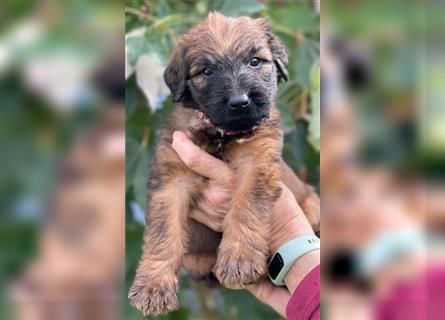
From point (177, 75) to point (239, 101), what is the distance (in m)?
0.31

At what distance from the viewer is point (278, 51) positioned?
1803 millimetres

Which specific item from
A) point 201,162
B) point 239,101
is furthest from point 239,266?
point 239,101

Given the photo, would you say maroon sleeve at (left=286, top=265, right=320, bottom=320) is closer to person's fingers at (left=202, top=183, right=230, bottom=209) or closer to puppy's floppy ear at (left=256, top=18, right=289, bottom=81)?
person's fingers at (left=202, top=183, right=230, bottom=209)

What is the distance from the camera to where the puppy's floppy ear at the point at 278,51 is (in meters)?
1.79

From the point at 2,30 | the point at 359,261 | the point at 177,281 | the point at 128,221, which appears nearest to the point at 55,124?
the point at 2,30

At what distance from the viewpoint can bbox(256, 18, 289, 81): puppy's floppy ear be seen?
70.6 inches

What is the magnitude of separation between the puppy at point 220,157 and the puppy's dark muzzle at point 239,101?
0.15ft

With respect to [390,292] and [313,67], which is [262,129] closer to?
[313,67]

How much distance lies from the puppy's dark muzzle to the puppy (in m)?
0.05

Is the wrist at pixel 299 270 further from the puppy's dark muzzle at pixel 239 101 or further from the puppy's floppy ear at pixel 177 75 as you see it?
the puppy's floppy ear at pixel 177 75

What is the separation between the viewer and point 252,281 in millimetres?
1705

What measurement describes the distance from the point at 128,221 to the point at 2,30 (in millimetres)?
757

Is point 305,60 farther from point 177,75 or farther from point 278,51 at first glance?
point 177,75

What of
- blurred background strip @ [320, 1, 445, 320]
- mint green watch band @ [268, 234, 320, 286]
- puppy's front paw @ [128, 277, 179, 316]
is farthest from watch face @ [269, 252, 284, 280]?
blurred background strip @ [320, 1, 445, 320]
